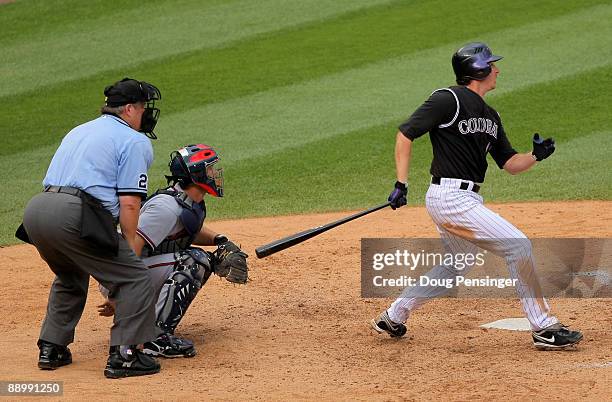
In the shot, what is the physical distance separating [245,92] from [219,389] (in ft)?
25.6

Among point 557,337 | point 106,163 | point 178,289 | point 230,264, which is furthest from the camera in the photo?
point 230,264

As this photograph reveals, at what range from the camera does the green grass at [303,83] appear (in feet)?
34.4

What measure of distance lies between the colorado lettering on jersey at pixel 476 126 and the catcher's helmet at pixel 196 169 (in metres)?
1.49

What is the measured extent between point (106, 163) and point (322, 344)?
1.75m

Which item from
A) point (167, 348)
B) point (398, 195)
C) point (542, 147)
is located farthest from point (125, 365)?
point (542, 147)

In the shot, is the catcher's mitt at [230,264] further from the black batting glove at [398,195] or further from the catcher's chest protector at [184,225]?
the black batting glove at [398,195]

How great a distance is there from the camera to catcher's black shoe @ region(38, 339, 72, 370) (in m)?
5.88

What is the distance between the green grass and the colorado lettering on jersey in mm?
3659

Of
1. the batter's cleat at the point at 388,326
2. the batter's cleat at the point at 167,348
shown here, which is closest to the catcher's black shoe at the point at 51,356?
the batter's cleat at the point at 167,348

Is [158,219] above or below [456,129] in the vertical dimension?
below

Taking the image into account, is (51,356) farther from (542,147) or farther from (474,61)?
(542,147)

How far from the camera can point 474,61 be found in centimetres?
609

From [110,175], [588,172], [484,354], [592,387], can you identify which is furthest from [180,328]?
[588,172]

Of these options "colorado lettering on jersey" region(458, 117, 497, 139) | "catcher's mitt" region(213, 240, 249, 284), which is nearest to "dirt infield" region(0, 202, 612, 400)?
"catcher's mitt" region(213, 240, 249, 284)
